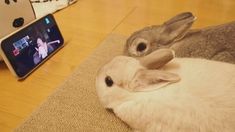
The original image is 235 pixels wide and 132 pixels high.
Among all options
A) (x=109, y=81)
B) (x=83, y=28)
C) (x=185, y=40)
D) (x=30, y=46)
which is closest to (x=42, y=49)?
(x=30, y=46)

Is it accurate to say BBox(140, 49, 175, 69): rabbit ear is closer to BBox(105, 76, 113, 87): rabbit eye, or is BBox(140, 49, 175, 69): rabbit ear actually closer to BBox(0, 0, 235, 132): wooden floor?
BBox(105, 76, 113, 87): rabbit eye

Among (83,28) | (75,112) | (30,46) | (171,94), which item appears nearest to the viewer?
(171,94)

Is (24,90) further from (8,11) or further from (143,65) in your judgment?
(143,65)

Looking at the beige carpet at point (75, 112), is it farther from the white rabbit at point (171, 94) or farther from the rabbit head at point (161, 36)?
the rabbit head at point (161, 36)

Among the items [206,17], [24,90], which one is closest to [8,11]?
[24,90]

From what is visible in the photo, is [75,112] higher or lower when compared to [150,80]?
lower

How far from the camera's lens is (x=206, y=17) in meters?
1.15

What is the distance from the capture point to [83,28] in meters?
1.14

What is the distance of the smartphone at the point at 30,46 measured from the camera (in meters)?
0.86

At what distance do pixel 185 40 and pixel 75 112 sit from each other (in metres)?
0.37

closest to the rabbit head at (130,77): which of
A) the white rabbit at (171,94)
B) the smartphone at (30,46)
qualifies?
the white rabbit at (171,94)

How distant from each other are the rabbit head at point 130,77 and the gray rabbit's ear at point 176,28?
17cm

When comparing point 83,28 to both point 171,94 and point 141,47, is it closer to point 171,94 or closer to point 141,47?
point 141,47

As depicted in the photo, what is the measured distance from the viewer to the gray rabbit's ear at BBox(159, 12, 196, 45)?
0.84 meters
